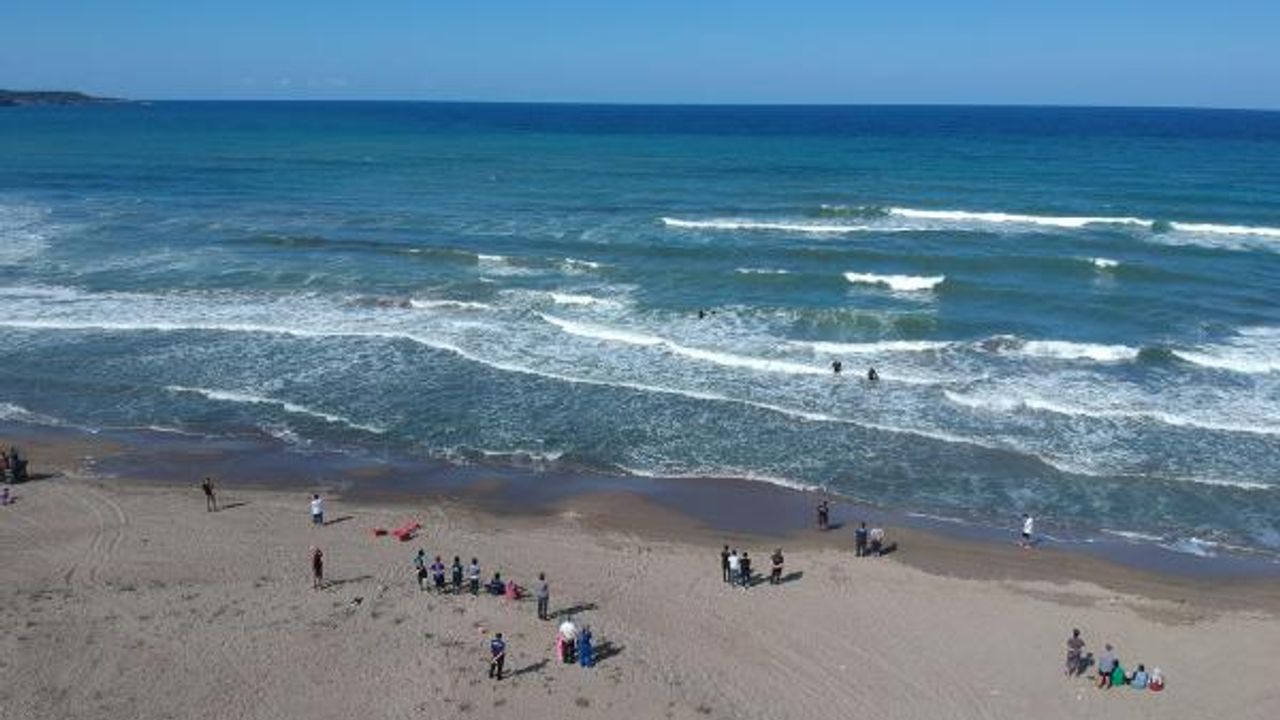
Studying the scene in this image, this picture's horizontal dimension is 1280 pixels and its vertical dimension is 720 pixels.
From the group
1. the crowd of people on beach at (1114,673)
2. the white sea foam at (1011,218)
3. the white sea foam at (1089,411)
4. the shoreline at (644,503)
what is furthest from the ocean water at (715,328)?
the crowd of people on beach at (1114,673)

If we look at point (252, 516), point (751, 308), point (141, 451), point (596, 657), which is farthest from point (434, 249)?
point (596, 657)

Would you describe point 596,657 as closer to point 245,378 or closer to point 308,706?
point 308,706

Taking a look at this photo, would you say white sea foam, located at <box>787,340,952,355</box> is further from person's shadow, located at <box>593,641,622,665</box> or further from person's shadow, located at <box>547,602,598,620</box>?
person's shadow, located at <box>593,641,622,665</box>

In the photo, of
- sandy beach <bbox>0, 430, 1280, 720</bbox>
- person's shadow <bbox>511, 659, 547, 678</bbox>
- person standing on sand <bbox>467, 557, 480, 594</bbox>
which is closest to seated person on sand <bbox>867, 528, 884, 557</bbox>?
sandy beach <bbox>0, 430, 1280, 720</bbox>

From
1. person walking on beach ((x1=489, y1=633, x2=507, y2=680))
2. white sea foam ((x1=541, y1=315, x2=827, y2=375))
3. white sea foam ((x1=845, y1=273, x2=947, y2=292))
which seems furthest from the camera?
white sea foam ((x1=845, y1=273, x2=947, y2=292))

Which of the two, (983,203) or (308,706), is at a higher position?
(983,203)

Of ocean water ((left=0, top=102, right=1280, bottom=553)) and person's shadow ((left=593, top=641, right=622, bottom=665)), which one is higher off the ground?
ocean water ((left=0, top=102, right=1280, bottom=553))

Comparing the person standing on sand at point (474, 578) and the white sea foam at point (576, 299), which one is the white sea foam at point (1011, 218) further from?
the person standing on sand at point (474, 578)
